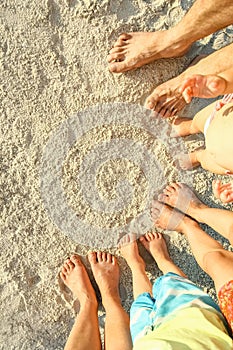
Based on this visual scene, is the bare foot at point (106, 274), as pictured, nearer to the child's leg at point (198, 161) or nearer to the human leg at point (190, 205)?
the human leg at point (190, 205)

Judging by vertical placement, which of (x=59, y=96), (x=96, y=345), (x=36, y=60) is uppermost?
(x=36, y=60)

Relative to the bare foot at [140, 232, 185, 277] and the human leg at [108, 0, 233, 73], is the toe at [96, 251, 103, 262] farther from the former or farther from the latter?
the human leg at [108, 0, 233, 73]

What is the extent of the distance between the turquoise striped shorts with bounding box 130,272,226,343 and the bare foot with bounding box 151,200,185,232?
0.25 meters

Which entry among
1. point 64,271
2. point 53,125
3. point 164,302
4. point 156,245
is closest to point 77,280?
point 64,271

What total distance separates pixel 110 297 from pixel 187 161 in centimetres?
63

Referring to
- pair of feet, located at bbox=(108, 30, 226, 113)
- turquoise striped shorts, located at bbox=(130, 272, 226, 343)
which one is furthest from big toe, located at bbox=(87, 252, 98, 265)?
pair of feet, located at bbox=(108, 30, 226, 113)

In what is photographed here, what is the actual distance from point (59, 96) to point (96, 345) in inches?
38.1

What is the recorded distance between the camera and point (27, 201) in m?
1.93

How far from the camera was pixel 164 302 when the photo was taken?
1.57m

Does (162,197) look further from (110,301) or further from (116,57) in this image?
(116,57)

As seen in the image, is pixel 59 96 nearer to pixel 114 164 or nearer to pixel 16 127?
pixel 16 127

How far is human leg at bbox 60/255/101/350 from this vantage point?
1.79 m

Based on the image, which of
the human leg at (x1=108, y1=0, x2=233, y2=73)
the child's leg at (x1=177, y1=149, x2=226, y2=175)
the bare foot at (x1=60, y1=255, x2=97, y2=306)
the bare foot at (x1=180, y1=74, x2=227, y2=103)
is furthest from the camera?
the bare foot at (x1=60, y1=255, x2=97, y2=306)

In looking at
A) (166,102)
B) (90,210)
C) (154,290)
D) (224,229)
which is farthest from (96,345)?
(166,102)
